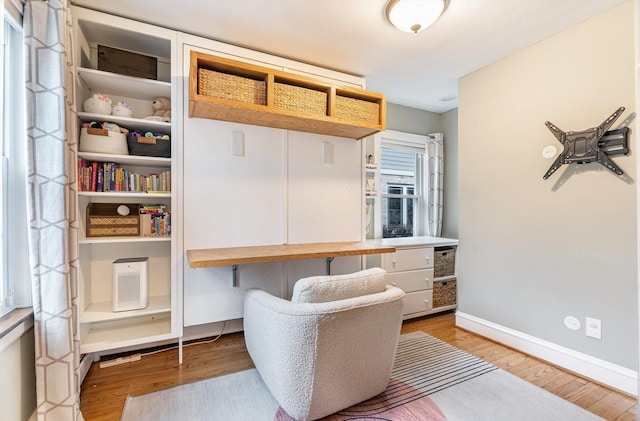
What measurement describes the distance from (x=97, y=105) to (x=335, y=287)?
79.3 inches

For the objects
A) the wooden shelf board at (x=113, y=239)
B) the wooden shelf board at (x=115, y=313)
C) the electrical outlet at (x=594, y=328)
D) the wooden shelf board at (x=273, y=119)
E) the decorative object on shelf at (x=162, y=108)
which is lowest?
the electrical outlet at (x=594, y=328)

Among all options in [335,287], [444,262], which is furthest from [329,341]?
[444,262]

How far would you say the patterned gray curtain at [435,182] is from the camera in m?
3.74

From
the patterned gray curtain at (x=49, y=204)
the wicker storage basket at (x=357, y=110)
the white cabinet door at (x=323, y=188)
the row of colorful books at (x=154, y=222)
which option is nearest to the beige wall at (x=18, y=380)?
the patterned gray curtain at (x=49, y=204)

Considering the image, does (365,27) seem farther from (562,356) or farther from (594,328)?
(562,356)

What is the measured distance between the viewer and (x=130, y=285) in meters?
2.09

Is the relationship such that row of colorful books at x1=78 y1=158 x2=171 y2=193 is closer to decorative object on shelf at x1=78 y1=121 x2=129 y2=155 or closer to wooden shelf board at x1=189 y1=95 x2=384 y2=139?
decorative object on shelf at x1=78 y1=121 x2=129 y2=155

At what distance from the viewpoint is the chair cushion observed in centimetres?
150

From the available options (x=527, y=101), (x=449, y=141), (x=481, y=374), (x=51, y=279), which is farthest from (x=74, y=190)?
(x=449, y=141)

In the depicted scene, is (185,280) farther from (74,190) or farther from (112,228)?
(74,190)

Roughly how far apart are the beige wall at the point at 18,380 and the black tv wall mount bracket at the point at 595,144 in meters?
3.35

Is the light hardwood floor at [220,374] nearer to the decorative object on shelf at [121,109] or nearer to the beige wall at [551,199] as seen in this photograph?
the beige wall at [551,199]

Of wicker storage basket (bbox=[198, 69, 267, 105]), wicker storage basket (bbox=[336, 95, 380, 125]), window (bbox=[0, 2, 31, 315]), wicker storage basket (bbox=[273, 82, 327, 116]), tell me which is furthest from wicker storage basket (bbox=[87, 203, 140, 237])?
wicker storage basket (bbox=[336, 95, 380, 125])

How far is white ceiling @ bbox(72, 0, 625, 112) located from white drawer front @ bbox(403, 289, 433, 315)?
2.20 meters
